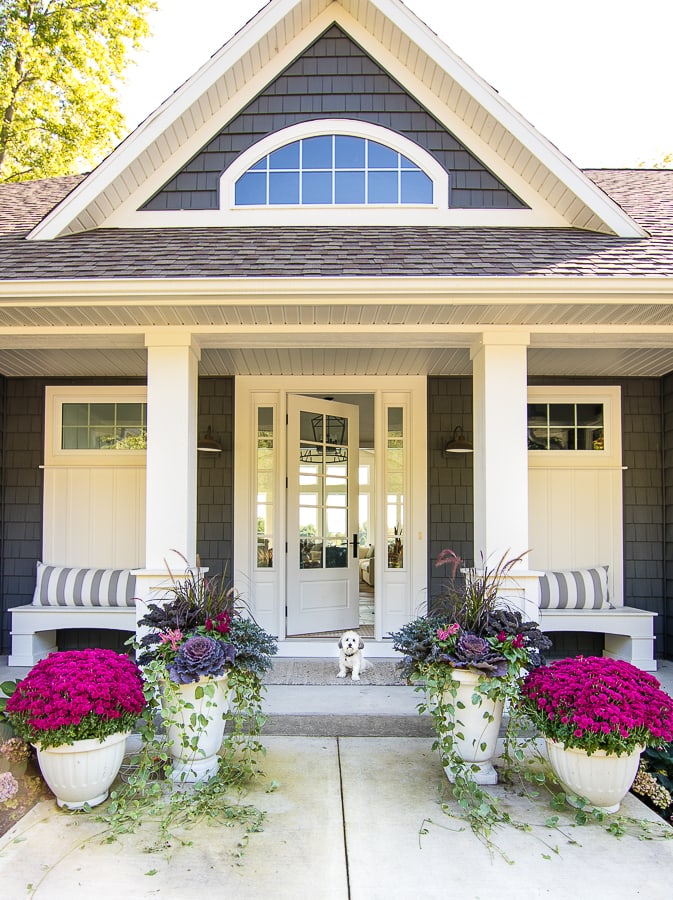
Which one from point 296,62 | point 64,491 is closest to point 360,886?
point 64,491

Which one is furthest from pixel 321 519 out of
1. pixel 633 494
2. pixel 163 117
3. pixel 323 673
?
pixel 163 117

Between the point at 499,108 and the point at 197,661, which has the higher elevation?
the point at 499,108

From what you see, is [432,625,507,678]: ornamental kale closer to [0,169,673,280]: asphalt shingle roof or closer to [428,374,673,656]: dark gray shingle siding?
[0,169,673,280]: asphalt shingle roof

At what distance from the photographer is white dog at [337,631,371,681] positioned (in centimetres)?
516

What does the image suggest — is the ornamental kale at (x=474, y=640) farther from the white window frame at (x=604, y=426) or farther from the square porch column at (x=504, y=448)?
the white window frame at (x=604, y=426)

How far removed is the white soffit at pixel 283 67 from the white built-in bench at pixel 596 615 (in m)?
2.82

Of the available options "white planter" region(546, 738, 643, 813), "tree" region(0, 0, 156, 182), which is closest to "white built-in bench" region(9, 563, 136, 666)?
"white planter" region(546, 738, 643, 813)

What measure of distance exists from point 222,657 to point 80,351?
3.07 meters

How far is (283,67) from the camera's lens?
550 centimetres

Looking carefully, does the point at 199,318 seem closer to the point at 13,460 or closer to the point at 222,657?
the point at 222,657

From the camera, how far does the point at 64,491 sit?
21.0ft

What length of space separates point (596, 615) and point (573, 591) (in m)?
0.29

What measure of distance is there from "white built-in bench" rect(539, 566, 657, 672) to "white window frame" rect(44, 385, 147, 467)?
376cm

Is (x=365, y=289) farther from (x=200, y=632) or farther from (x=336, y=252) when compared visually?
(x=200, y=632)
